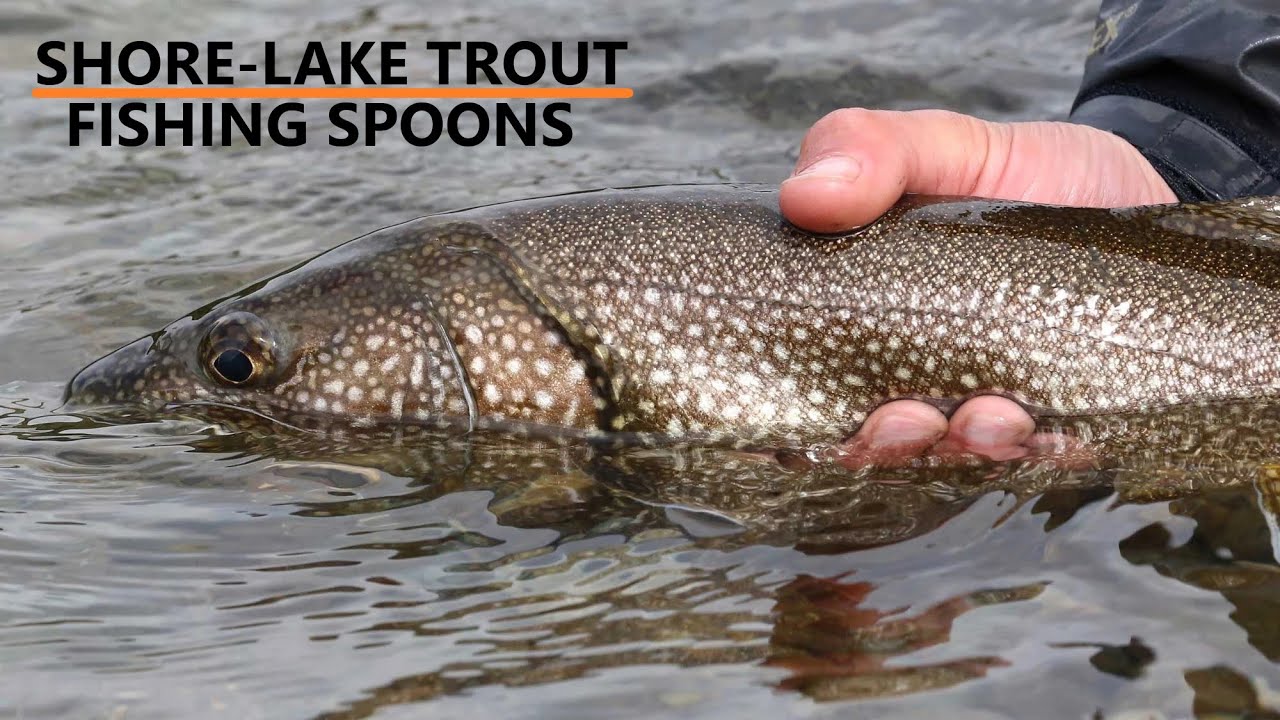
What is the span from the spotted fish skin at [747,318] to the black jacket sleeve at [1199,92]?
1.34 metres

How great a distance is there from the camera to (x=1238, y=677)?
2.77 metres

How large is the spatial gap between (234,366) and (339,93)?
502 centimetres

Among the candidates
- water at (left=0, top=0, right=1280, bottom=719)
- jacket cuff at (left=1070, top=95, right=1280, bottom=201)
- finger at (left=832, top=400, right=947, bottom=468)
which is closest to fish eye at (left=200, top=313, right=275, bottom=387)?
water at (left=0, top=0, right=1280, bottom=719)

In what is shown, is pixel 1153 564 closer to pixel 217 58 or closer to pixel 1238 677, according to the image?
pixel 1238 677

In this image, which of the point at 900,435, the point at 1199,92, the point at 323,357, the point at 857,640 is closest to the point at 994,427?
the point at 900,435

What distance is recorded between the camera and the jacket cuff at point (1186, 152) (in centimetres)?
553

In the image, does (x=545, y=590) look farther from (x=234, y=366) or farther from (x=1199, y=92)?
(x=1199, y=92)

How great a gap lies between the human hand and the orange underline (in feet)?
14.0

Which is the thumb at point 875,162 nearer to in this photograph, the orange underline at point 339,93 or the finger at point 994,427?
the finger at point 994,427

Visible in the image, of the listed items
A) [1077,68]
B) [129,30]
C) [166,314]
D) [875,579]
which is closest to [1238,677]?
[875,579]

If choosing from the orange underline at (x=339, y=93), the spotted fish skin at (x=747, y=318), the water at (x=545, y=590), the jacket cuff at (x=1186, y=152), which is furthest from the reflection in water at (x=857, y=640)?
the orange underline at (x=339, y=93)

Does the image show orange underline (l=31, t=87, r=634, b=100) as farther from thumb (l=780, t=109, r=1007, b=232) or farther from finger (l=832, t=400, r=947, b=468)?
finger (l=832, t=400, r=947, b=468)

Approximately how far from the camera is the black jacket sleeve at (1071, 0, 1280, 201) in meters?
5.47

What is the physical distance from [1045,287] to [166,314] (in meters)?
3.93
